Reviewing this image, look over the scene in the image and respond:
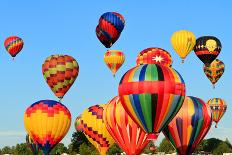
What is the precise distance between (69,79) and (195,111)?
20616 millimetres

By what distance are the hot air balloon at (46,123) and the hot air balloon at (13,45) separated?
1106 inches

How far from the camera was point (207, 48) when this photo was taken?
6097 centimetres

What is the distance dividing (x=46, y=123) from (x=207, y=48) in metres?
22.8

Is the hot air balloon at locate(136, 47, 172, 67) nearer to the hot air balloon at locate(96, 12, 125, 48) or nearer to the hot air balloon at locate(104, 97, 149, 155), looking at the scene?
the hot air balloon at locate(104, 97, 149, 155)

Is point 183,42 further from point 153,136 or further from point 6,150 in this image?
point 6,150

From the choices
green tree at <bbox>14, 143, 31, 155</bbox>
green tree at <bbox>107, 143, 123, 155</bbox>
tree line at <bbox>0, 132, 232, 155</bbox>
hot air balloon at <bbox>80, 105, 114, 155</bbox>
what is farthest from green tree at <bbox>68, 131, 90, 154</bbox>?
hot air balloon at <bbox>80, 105, 114, 155</bbox>

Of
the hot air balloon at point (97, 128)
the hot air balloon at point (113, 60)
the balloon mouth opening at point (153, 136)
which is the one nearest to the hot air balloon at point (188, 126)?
the balloon mouth opening at point (153, 136)

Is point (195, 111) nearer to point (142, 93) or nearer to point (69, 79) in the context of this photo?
point (142, 93)

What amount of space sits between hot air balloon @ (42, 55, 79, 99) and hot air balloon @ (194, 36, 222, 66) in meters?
14.2

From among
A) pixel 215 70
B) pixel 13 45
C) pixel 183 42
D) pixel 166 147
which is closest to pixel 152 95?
pixel 183 42

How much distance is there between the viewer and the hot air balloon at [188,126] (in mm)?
40938

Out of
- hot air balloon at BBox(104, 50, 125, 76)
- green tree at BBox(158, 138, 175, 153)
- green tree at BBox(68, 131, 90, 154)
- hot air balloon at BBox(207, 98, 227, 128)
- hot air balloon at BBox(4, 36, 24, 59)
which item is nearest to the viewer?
hot air balloon at BBox(207, 98, 227, 128)

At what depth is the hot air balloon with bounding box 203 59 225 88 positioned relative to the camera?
69.8m

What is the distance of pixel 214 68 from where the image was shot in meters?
69.8
